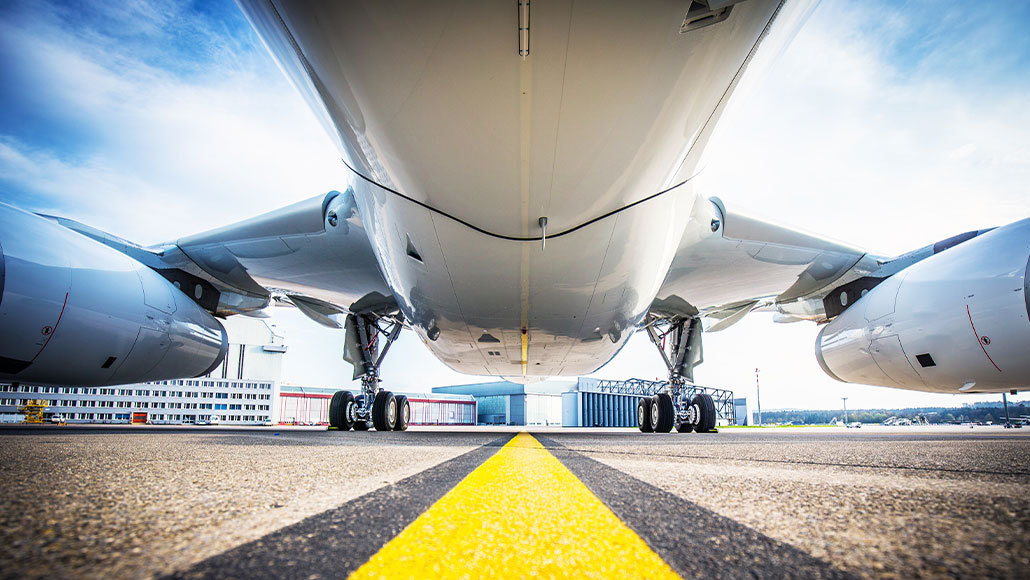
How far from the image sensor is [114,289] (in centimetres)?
550

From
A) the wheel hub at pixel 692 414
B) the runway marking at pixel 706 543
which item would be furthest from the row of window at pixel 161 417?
the runway marking at pixel 706 543

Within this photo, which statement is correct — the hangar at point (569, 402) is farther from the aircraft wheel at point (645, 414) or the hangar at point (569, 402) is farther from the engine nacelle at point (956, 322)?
the engine nacelle at point (956, 322)

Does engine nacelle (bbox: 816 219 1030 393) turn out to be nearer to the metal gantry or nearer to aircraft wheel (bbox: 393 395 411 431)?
aircraft wheel (bbox: 393 395 411 431)

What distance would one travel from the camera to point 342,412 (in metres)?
9.33

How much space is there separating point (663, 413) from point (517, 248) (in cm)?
644

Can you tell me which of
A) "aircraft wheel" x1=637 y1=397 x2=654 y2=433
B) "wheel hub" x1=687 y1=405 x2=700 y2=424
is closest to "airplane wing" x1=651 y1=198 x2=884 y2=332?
"wheel hub" x1=687 y1=405 x2=700 y2=424

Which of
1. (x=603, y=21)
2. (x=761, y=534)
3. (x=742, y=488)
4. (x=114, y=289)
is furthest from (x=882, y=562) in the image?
(x=114, y=289)

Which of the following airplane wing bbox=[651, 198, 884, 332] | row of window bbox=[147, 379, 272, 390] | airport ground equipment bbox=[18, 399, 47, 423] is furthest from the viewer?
row of window bbox=[147, 379, 272, 390]

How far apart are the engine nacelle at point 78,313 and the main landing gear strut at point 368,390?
2.86 m

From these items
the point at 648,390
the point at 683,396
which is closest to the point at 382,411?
the point at 683,396

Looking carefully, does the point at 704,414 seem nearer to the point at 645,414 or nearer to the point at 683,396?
the point at 683,396

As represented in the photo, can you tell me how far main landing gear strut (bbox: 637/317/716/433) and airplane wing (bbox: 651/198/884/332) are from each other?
2.09 feet

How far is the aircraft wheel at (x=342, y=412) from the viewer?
931 centimetres

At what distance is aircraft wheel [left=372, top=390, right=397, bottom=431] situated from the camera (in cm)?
895
